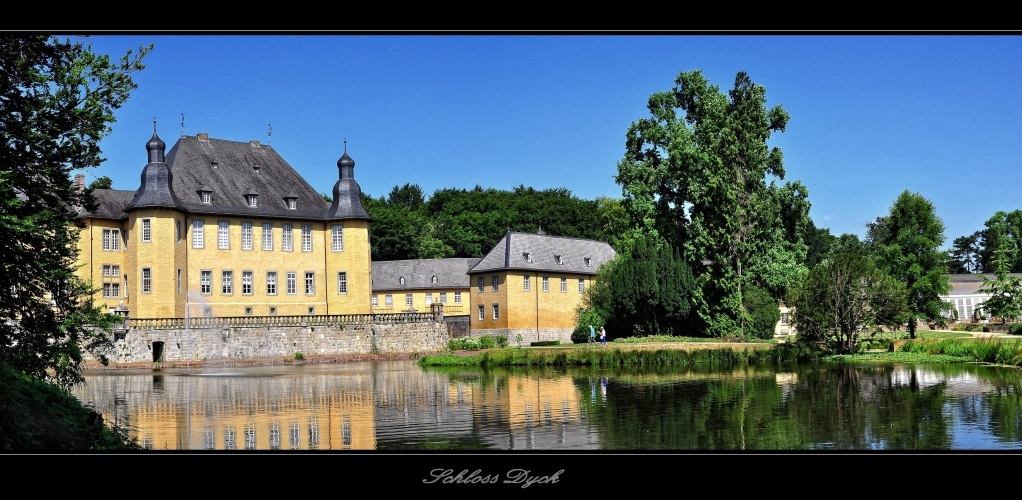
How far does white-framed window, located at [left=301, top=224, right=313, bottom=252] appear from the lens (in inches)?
A: 2058

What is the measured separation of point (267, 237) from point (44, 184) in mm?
38353

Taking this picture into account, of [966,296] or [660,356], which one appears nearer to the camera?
[660,356]

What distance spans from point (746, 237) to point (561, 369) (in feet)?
44.6

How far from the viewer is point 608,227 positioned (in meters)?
72.7

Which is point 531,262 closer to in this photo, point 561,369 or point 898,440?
point 561,369

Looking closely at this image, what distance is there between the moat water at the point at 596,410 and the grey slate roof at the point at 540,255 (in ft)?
81.4

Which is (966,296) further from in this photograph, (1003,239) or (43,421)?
(43,421)

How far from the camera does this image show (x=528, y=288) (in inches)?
2173

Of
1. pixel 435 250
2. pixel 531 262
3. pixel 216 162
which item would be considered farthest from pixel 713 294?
pixel 435 250

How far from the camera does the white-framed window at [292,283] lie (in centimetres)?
5181

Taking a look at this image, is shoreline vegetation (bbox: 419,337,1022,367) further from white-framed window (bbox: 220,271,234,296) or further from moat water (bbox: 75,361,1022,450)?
white-framed window (bbox: 220,271,234,296)

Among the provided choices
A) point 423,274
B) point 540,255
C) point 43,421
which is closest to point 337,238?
point 540,255

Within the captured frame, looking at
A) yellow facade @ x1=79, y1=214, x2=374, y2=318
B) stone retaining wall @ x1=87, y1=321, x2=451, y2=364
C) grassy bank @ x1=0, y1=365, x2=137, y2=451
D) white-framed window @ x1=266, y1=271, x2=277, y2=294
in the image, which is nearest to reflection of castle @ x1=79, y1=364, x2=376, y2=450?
grassy bank @ x1=0, y1=365, x2=137, y2=451

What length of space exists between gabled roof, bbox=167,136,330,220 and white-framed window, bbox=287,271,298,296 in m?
3.21
